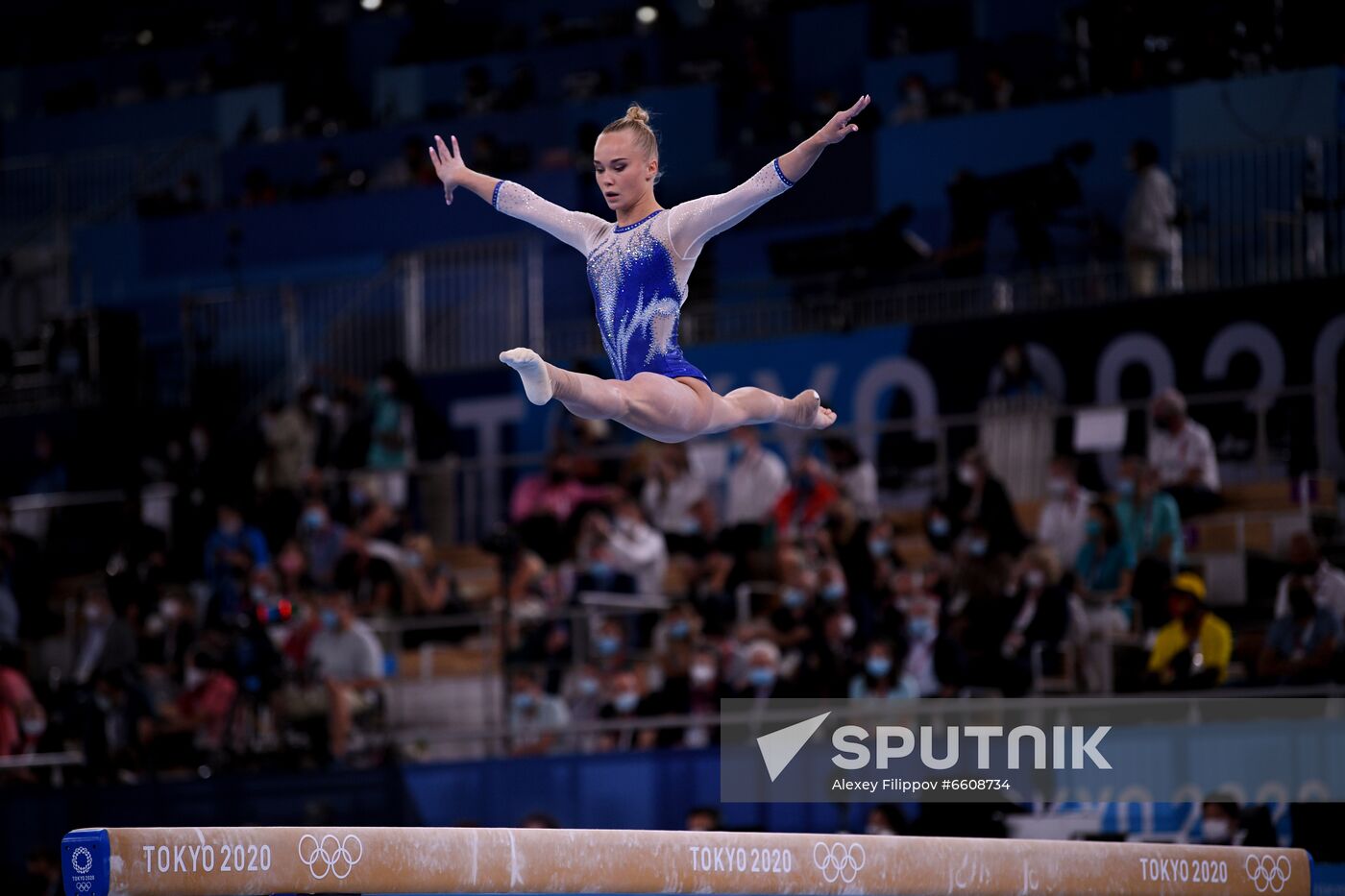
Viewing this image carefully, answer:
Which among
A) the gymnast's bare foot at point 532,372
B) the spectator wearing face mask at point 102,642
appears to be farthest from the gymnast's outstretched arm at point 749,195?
the spectator wearing face mask at point 102,642

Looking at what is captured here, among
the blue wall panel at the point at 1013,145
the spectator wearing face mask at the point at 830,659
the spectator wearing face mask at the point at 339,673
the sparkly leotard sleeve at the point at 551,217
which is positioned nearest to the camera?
the sparkly leotard sleeve at the point at 551,217

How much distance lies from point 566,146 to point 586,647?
786 cm

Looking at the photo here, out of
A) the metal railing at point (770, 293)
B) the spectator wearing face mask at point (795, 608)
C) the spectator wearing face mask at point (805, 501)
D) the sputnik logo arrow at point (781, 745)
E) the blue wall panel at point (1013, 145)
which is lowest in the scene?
the sputnik logo arrow at point (781, 745)

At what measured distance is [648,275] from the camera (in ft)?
26.0

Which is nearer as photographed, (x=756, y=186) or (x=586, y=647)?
(x=756, y=186)

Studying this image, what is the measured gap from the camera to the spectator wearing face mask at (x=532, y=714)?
14.4m

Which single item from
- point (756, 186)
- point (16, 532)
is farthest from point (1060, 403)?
point (756, 186)

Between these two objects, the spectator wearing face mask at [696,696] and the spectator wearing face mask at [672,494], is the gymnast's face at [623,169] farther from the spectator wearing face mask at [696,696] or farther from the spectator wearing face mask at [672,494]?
the spectator wearing face mask at [672,494]

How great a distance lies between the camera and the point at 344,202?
22000 millimetres

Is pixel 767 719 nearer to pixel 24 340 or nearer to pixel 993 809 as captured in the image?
pixel 993 809

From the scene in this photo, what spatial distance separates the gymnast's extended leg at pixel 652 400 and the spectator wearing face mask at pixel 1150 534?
5.86m

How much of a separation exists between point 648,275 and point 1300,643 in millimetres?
6466

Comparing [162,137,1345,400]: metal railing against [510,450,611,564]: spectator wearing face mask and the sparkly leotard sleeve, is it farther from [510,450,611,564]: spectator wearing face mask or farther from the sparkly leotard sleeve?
the sparkly leotard sleeve

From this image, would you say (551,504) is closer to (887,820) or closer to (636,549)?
(636,549)
